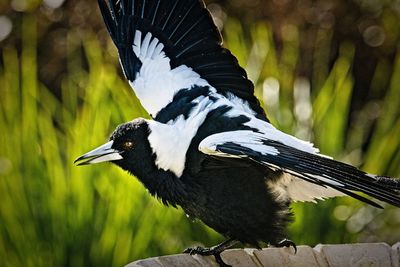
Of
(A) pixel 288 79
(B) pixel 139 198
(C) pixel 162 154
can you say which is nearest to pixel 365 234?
(A) pixel 288 79

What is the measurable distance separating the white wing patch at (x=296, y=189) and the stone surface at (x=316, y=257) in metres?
0.17

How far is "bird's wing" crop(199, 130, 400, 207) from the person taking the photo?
2.32 metres

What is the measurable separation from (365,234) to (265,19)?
6.20ft

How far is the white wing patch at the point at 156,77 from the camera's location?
3.07 metres

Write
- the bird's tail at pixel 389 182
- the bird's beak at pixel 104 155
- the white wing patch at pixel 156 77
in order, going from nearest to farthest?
1. the bird's tail at pixel 389 182
2. the bird's beak at pixel 104 155
3. the white wing patch at pixel 156 77

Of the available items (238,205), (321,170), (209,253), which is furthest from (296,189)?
(321,170)

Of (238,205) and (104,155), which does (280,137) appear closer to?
(238,205)

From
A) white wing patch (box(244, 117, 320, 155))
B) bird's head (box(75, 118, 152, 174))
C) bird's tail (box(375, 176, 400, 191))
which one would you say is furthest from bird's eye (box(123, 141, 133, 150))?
bird's tail (box(375, 176, 400, 191))

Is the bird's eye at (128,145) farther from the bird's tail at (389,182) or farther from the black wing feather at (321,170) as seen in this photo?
the bird's tail at (389,182)

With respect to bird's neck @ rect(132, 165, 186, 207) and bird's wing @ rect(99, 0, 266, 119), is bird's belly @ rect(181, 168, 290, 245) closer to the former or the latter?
bird's neck @ rect(132, 165, 186, 207)

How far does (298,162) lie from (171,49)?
0.90 m

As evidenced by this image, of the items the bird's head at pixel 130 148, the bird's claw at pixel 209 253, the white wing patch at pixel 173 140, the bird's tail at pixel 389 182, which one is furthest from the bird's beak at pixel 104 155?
the bird's tail at pixel 389 182

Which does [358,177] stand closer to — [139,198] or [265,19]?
[139,198]

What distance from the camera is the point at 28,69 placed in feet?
12.9
